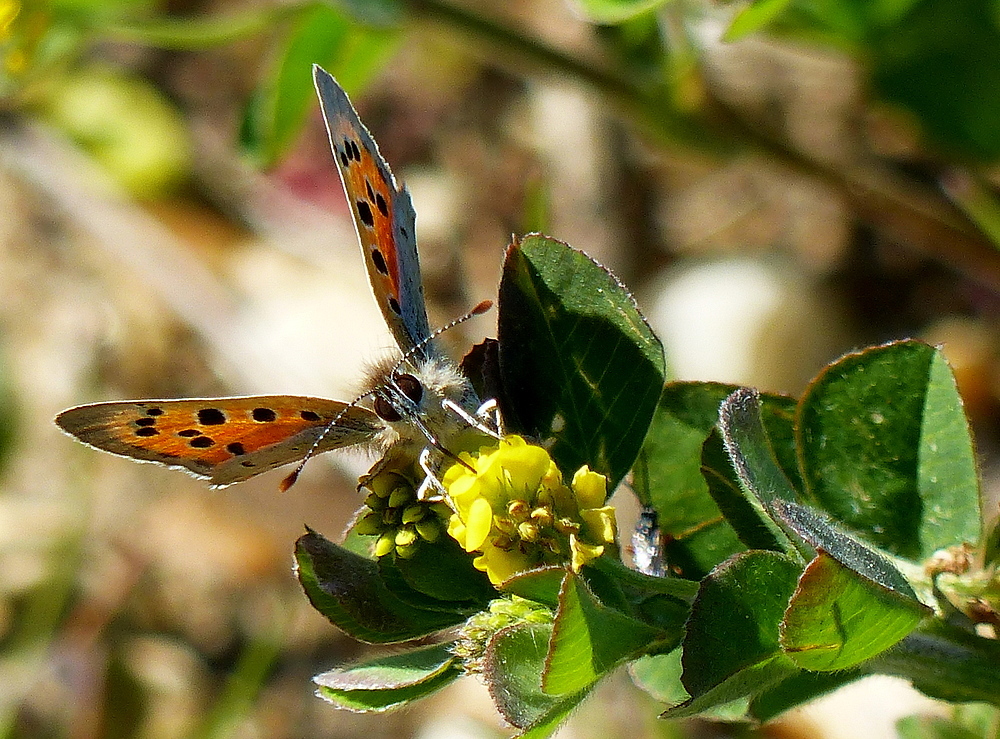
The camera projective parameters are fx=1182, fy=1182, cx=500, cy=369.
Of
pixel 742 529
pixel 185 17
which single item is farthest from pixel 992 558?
pixel 185 17

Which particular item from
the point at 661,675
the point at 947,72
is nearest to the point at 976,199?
the point at 947,72

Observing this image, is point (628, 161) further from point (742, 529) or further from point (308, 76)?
point (742, 529)

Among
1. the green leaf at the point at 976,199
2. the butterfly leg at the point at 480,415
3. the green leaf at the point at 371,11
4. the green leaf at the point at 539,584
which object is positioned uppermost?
the green leaf at the point at 371,11

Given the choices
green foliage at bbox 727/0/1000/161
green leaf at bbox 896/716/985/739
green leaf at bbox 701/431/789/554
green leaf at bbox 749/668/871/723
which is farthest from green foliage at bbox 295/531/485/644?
green foliage at bbox 727/0/1000/161

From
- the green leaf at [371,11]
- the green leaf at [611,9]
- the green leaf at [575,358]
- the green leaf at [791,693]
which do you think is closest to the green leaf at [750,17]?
the green leaf at [611,9]

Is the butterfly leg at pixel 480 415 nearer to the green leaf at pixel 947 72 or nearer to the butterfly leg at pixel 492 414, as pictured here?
the butterfly leg at pixel 492 414

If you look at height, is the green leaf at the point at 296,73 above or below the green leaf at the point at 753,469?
above
